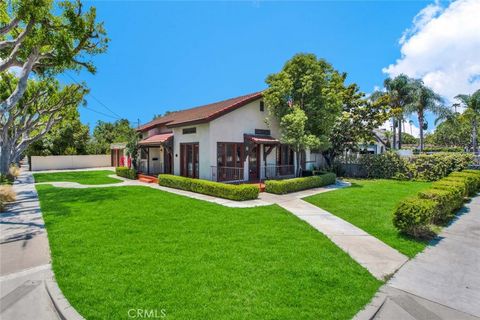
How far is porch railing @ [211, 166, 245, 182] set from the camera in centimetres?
1460

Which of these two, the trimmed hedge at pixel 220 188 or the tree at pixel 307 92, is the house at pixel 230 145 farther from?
the trimmed hedge at pixel 220 188

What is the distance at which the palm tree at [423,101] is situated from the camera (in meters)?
32.1

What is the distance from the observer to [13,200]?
11.6 metres

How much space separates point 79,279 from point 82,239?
222 cm

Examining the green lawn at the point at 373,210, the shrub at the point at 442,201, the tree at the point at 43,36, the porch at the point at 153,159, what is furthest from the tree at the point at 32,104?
the shrub at the point at 442,201

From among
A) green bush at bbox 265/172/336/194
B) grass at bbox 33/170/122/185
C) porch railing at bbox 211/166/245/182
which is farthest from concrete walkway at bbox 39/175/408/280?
grass at bbox 33/170/122/185

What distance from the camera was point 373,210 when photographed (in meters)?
9.69

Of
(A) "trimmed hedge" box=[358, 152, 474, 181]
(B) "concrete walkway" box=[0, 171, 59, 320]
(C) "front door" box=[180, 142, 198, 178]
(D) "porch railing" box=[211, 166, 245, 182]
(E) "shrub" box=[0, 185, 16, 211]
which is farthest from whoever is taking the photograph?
(A) "trimmed hedge" box=[358, 152, 474, 181]

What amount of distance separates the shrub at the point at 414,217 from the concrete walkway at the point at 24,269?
748 cm

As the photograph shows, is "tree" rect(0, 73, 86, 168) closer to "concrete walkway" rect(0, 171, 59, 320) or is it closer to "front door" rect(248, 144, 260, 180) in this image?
"concrete walkway" rect(0, 171, 59, 320)

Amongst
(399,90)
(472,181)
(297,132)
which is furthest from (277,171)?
(399,90)

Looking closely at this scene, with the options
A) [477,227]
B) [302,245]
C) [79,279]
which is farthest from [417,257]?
[79,279]

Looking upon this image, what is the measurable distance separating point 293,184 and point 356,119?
1094cm

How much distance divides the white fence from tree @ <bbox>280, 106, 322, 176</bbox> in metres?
28.7
